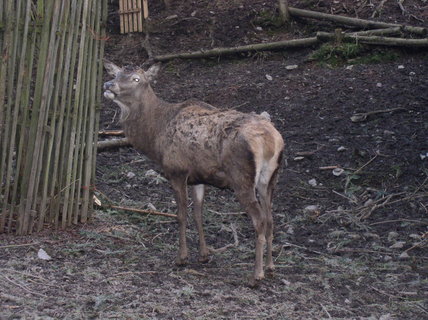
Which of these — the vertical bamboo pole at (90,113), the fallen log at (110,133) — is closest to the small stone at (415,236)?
the vertical bamboo pole at (90,113)

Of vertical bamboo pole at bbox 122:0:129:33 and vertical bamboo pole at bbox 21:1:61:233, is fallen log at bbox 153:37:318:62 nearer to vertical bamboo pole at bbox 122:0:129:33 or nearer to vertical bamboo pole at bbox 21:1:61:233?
vertical bamboo pole at bbox 122:0:129:33

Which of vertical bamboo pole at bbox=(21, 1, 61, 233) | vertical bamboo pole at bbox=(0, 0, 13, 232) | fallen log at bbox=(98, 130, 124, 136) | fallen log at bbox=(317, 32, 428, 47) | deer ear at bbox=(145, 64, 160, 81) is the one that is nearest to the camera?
vertical bamboo pole at bbox=(0, 0, 13, 232)

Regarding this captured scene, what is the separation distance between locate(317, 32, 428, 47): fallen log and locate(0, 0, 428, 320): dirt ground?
189 mm

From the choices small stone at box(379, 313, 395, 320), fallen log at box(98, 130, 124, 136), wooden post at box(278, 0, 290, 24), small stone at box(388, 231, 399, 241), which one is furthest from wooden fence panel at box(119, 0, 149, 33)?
small stone at box(379, 313, 395, 320)

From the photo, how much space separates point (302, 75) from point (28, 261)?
637cm

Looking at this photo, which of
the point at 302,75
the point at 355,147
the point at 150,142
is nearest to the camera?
the point at 150,142

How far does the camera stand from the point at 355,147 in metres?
9.20

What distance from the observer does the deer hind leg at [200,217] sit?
265 inches

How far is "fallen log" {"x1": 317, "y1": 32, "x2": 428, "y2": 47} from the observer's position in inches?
441

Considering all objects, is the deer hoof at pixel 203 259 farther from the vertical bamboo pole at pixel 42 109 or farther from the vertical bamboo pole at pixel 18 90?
the vertical bamboo pole at pixel 18 90

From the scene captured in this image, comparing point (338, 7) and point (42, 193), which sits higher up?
point (338, 7)

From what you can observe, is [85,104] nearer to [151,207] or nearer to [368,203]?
[151,207]

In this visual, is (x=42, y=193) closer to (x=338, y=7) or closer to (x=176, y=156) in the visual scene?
(x=176, y=156)

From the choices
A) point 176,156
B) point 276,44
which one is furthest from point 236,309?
point 276,44
